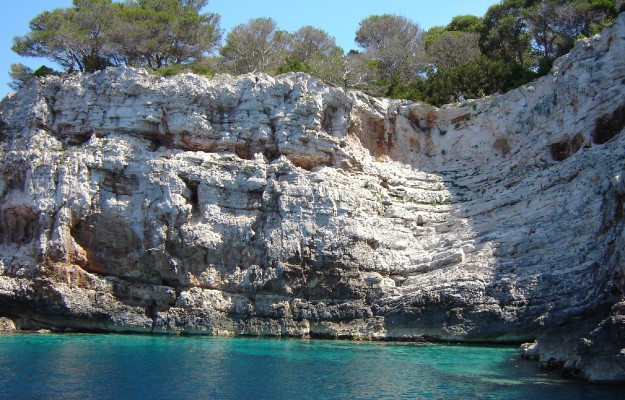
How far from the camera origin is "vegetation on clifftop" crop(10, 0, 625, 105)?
31.6 meters

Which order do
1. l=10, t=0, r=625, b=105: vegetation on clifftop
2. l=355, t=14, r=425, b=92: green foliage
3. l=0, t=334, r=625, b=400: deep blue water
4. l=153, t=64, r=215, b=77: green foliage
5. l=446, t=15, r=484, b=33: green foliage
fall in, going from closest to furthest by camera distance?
1. l=0, t=334, r=625, b=400: deep blue water
2. l=153, t=64, r=215, b=77: green foliage
3. l=10, t=0, r=625, b=105: vegetation on clifftop
4. l=355, t=14, r=425, b=92: green foliage
5. l=446, t=15, r=484, b=33: green foliage

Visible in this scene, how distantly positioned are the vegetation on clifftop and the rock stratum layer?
3820 mm

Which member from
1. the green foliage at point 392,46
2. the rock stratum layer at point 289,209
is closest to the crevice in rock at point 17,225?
the rock stratum layer at point 289,209

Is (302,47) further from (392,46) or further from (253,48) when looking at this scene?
(392,46)

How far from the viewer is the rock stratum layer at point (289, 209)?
72.4 ft

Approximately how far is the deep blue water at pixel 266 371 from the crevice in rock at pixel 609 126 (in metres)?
8.42

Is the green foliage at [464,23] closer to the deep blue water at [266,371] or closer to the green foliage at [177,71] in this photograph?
the green foliage at [177,71]

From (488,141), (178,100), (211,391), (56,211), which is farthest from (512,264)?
(56,211)

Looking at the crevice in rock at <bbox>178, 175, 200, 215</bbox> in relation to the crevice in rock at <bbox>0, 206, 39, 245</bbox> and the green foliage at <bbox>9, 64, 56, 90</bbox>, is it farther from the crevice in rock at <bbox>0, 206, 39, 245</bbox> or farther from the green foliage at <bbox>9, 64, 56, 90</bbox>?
the green foliage at <bbox>9, 64, 56, 90</bbox>

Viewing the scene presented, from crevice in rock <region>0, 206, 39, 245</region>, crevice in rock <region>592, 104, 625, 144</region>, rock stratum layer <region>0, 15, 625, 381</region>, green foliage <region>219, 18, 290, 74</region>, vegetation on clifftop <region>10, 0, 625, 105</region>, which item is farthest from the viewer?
green foliage <region>219, 18, 290, 74</region>

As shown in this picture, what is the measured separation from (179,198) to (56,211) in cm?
457

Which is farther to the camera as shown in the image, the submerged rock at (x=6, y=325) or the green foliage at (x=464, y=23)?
the green foliage at (x=464, y=23)

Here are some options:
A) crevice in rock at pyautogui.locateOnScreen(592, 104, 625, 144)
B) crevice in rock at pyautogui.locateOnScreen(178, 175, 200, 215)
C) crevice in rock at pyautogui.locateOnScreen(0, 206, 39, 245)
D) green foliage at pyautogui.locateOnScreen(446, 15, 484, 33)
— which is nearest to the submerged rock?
crevice in rock at pyautogui.locateOnScreen(0, 206, 39, 245)

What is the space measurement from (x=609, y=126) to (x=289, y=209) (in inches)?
467
